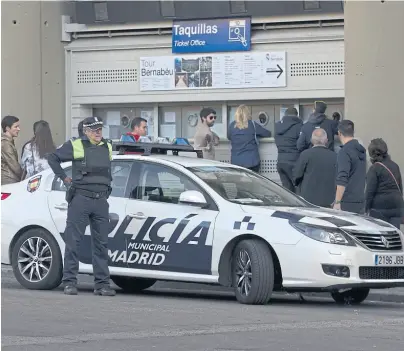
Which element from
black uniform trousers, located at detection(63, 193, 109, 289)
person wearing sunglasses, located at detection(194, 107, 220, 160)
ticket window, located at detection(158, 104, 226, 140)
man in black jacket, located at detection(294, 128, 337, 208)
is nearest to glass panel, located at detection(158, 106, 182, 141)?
ticket window, located at detection(158, 104, 226, 140)

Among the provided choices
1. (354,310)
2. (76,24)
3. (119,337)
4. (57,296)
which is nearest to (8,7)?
(76,24)

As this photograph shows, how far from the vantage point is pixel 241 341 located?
8898mm

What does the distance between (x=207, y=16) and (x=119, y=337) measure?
37.3 ft

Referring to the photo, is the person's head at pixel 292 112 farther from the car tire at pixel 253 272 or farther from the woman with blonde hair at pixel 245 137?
the car tire at pixel 253 272

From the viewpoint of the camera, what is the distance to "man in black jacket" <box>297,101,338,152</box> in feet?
57.0

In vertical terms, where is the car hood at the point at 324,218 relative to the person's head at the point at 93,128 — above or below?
below

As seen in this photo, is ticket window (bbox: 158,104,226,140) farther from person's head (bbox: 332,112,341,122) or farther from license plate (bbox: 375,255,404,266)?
license plate (bbox: 375,255,404,266)

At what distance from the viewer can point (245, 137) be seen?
727 inches

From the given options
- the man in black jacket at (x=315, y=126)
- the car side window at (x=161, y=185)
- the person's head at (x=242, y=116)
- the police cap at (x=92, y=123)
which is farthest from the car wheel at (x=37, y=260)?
the person's head at (x=242, y=116)

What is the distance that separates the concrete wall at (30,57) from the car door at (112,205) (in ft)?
24.1

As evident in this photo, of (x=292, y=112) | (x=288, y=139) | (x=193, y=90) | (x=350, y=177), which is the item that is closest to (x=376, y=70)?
(x=292, y=112)

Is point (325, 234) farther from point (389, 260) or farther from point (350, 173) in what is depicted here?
point (350, 173)

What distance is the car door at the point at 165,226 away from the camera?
12344 millimetres

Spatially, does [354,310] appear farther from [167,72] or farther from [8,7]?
[8,7]
